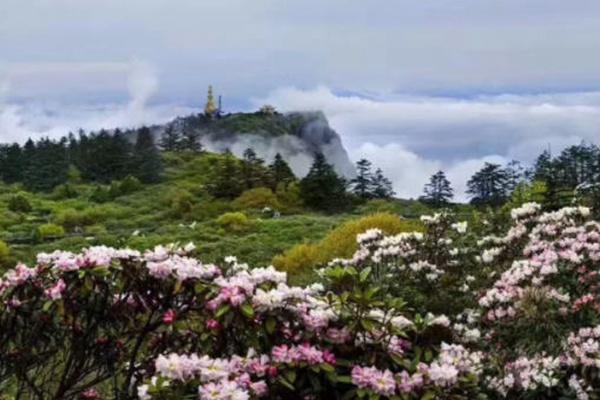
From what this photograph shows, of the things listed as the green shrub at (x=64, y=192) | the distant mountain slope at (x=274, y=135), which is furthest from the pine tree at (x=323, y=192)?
the distant mountain slope at (x=274, y=135)

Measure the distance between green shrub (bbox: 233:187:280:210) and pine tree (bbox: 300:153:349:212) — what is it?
1.83 meters

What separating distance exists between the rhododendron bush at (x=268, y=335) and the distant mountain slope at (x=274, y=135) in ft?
354

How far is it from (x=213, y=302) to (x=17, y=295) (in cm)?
131

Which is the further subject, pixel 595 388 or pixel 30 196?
pixel 30 196

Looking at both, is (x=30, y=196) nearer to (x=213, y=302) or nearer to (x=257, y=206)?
(x=257, y=206)

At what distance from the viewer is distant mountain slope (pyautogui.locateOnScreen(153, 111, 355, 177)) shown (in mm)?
126500

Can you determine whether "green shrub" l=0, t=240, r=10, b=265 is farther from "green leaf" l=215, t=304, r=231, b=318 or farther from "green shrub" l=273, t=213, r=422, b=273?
"green leaf" l=215, t=304, r=231, b=318

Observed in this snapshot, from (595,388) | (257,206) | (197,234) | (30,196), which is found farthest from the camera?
(30,196)

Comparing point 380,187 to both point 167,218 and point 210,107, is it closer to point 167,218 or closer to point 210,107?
point 167,218

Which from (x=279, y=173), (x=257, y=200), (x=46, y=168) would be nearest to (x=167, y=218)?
(x=257, y=200)

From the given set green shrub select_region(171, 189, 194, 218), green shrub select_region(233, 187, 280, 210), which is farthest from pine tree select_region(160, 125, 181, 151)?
green shrub select_region(233, 187, 280, 210)

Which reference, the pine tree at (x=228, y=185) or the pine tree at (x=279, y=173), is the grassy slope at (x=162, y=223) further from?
the pine tree at (x=279, y=173)

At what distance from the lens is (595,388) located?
4.84 meters

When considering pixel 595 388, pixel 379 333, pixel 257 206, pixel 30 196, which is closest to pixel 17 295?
pixel 379 333
